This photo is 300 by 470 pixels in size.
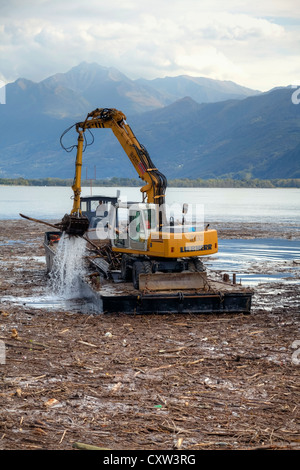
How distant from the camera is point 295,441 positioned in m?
9.01

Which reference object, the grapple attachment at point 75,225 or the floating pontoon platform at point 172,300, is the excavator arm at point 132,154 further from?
the floating pontoon platform at point 172,300

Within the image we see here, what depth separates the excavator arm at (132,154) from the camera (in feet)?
67.5

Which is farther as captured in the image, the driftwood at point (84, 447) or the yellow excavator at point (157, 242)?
the yellow excavator at point (157, 242)

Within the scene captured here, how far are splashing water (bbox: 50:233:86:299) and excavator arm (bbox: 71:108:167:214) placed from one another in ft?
4.37

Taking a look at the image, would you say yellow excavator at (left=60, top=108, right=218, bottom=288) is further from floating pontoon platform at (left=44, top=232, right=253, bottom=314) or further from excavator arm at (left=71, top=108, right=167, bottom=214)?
floating pontoon platform at (left=44, top=232, right=253, bottom=314)

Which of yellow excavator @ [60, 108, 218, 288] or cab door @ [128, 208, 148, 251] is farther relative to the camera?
cab door @ [128, 208, 148, 251]

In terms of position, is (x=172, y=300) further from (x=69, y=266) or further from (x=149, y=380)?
(x=69, y=266)

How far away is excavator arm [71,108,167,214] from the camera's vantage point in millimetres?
20562

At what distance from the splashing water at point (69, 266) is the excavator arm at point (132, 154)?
4.37 feet

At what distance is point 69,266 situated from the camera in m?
24.0

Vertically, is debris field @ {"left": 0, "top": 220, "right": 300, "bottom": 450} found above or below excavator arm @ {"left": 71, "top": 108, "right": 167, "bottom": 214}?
below

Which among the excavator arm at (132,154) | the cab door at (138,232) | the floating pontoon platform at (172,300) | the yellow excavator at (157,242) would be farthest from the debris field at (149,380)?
→ the excavator arm at (132,154)

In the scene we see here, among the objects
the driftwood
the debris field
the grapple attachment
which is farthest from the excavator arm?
the driftwood

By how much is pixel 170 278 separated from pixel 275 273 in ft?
35.3
